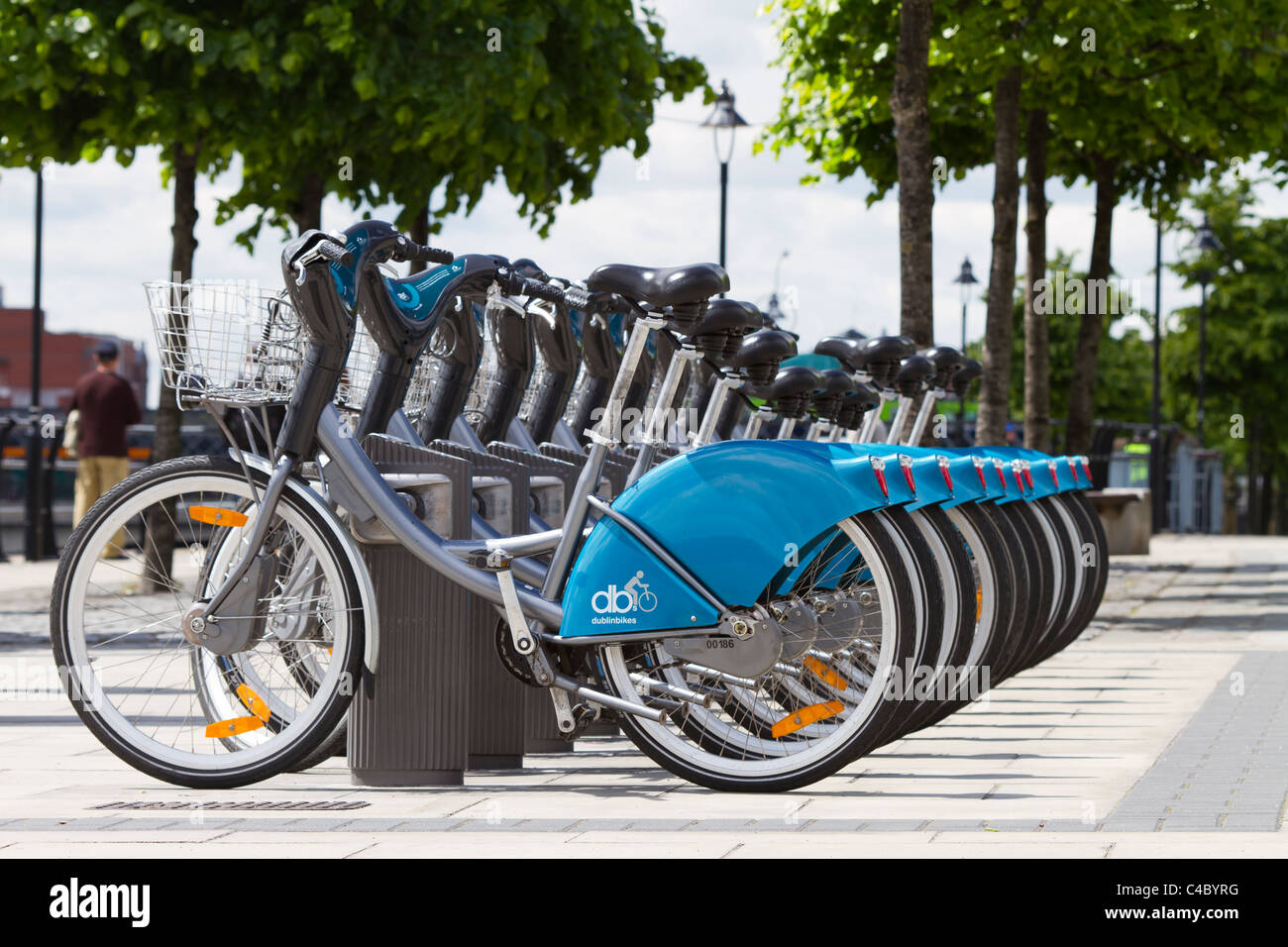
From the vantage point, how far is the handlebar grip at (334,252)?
5.64 meters

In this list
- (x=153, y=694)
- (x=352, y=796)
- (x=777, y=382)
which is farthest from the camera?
(x=777, y=382)

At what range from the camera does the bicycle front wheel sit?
18.9ft

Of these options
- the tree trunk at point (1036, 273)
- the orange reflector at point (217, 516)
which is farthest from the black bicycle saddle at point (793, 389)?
the tree trunk at point (1036, 273)

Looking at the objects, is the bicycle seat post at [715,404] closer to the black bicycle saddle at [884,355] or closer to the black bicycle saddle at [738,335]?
the black bicycle saddle at [738,335]

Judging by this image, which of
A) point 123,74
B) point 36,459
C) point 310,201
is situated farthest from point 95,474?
point 123,74

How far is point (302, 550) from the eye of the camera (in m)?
5.93

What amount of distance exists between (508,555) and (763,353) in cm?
119

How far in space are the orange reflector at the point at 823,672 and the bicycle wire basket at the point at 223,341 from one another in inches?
65.0

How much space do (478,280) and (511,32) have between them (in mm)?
7812

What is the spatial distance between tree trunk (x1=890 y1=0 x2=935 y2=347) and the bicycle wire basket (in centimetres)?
829

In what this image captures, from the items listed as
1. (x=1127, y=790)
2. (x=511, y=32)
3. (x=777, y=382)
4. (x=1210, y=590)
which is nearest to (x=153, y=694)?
(x=777, y=382)

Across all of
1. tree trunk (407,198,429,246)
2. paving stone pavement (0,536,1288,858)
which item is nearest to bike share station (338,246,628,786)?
paving stone pavement (0,536,1288,858)

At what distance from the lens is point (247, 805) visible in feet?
18.3

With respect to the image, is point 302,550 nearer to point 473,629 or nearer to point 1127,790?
point 473,629
